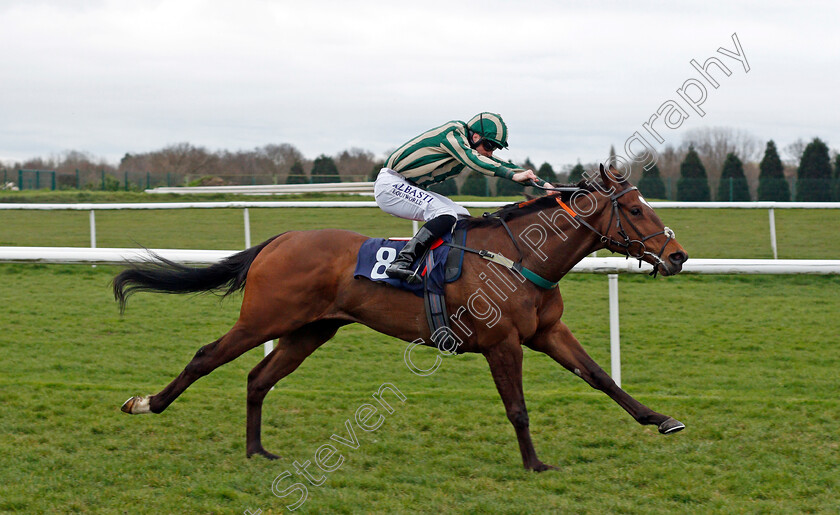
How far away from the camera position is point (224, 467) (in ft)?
13.5

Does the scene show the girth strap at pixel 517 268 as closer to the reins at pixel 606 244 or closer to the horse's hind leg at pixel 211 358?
the reins at pixel 606 244

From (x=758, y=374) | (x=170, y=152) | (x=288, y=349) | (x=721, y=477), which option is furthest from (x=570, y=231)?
(x=170, y=152)

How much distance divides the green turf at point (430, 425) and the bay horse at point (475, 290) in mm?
315

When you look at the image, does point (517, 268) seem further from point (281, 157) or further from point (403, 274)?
point (281, 157)

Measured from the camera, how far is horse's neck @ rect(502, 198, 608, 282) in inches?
163

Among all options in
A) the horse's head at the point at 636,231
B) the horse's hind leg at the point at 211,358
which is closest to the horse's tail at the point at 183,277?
the horse's hind leg at the point at 211,358

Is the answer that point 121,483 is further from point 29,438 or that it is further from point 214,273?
point 214,273

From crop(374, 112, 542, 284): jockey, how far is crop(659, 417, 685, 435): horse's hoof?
1422 millimetres

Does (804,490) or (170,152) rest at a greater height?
(170,152)

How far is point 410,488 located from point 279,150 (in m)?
30.1

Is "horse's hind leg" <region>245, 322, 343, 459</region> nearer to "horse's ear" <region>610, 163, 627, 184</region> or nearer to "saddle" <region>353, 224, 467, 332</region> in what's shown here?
"saddle" <region>353, 224, 467, 332</region>

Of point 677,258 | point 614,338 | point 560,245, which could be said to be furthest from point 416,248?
point 614,338

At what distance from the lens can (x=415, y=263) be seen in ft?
14.0

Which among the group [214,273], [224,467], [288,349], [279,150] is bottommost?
[224,467]
